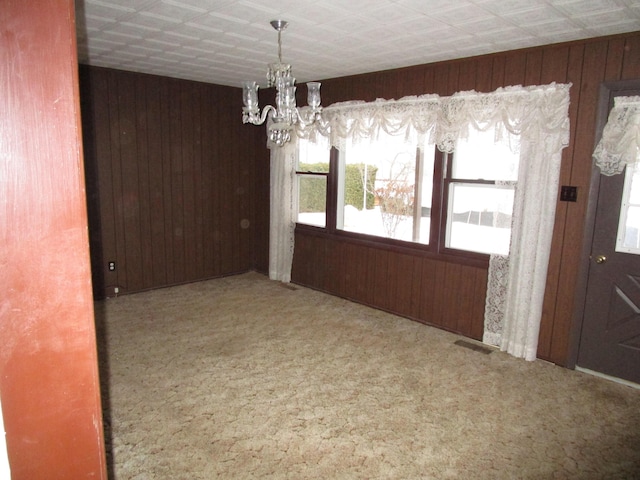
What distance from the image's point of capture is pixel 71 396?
0.64 metres

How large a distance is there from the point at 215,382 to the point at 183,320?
53.5 inches

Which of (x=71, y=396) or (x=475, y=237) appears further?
(x=475, y=237)

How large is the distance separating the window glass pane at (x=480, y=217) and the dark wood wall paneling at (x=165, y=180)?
9.38ft

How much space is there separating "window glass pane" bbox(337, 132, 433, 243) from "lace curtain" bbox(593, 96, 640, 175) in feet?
4.74

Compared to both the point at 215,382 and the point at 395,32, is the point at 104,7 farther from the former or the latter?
the point at 215,382

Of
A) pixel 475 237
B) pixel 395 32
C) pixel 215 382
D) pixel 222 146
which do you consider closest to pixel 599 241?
pixel 475 237

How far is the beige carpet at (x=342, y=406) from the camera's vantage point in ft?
7.18

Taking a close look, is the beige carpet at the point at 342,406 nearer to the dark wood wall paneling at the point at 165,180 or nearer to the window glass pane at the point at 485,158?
the dark wood wall paneling at the point at 165,180

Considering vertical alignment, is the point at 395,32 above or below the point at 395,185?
above

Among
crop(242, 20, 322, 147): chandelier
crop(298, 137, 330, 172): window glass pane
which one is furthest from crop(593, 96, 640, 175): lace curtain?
crop(298, 137, 330, 172): window glass pane

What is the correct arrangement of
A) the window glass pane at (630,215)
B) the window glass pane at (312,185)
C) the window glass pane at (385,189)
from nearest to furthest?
the window glass pane at (630,215), the window glass pane at (385,189), the window glass pane at (312,185)

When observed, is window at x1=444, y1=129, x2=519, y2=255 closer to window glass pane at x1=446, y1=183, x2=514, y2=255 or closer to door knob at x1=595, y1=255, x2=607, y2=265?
window glass pane at x1=446, y1=183, x2=514, y2=255

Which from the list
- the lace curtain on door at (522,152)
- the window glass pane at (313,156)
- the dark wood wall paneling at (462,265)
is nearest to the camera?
the dark wood wall paneling at (462,265)

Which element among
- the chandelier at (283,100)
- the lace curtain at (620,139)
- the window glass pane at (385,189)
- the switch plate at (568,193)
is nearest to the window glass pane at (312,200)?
the window glass pane at (385,189)
